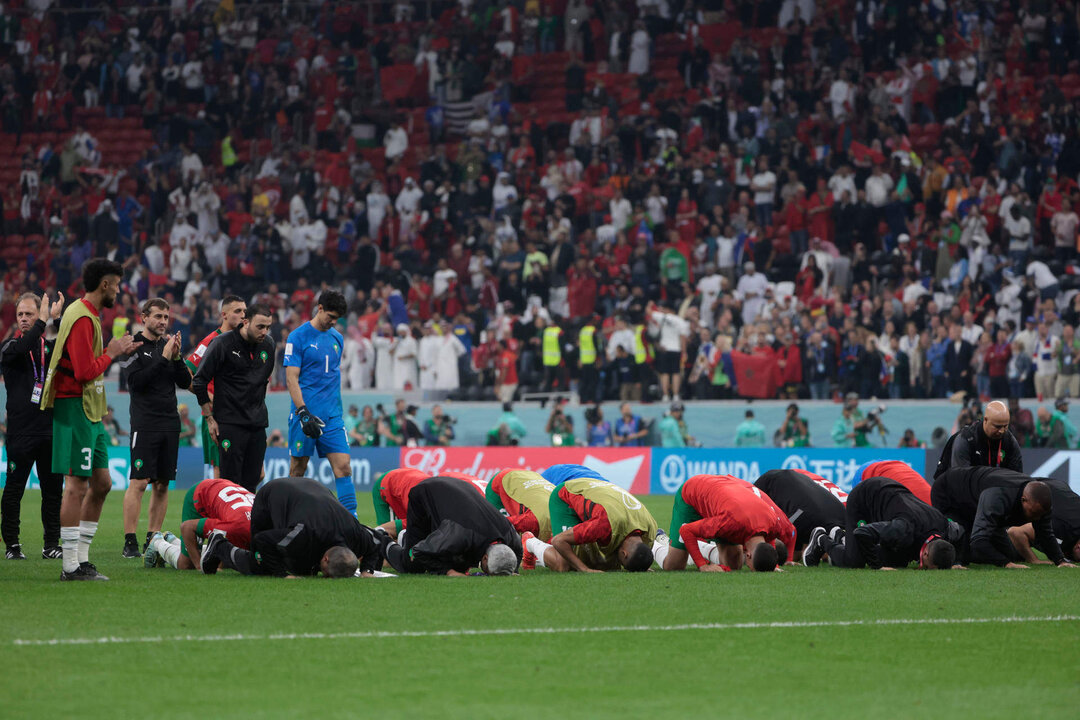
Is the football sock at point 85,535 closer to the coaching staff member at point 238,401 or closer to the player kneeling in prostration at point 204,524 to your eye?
the player kneeling in prostration at point 204,524

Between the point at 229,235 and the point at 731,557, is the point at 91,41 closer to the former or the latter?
the point at 229,235

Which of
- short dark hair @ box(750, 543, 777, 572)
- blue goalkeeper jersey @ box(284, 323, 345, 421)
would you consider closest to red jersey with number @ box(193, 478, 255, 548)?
blue goalkeeper jersey @ box(284, 323, 345, 421)

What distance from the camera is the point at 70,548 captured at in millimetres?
9867

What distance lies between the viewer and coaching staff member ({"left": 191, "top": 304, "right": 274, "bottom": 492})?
41.4 feet

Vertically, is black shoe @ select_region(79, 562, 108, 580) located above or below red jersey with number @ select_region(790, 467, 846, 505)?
below

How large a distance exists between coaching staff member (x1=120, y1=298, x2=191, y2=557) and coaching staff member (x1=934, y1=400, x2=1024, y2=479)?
6957mm

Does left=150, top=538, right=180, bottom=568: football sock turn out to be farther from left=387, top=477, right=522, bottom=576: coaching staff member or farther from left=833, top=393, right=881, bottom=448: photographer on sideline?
left=833, top=393, right=881, bottom=448: photographer on sideline

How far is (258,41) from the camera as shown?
38.4 meters

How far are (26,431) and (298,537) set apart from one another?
3.24 meters

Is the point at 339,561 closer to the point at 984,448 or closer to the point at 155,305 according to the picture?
the point at 155,305

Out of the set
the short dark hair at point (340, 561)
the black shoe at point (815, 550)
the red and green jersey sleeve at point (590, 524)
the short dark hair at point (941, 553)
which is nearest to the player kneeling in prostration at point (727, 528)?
the black shoe at point (815, 550)

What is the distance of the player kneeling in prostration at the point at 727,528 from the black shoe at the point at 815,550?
18 centimetres

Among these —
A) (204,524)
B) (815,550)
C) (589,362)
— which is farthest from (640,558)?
(589,362)

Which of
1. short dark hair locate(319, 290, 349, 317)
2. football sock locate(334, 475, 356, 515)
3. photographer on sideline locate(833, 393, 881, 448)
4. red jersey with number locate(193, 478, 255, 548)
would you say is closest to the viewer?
red jersey with number locate(193, 478, 255, 548)
